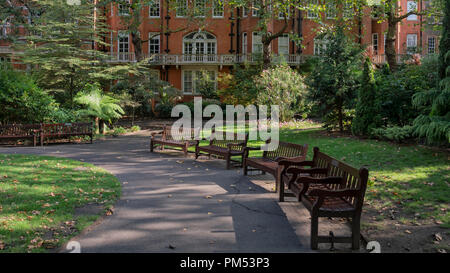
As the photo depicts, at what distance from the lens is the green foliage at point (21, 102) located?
674 inches

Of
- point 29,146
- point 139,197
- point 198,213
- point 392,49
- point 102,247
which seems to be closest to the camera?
point 102,247

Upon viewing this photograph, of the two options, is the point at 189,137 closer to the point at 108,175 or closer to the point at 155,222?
the point at 108,175

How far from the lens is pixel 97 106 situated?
19641 mm

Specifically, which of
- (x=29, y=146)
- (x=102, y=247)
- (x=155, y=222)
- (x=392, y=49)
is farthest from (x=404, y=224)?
(x=392, y=49)

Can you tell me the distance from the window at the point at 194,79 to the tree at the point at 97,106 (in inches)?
600

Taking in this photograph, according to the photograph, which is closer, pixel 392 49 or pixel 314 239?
pixel 314 239

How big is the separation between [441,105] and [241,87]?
1837 centimetres

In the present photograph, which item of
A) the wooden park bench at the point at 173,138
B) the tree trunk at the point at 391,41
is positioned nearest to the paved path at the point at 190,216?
the wooden park bench at the point at 173,138

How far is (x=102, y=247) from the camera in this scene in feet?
15.9

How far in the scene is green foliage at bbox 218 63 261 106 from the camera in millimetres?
26359

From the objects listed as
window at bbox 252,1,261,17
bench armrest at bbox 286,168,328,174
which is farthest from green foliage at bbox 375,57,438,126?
window at bbox 252,1,261,17

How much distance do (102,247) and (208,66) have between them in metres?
32.8

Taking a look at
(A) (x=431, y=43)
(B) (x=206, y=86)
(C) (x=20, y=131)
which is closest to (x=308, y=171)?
(C) (x=20, y=131)

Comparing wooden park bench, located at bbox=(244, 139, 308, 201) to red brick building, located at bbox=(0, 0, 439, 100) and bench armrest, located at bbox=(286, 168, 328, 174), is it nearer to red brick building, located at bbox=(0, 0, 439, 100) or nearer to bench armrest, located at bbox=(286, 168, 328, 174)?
bench armrest, located at bbox=(286, 168, 328, 174)
